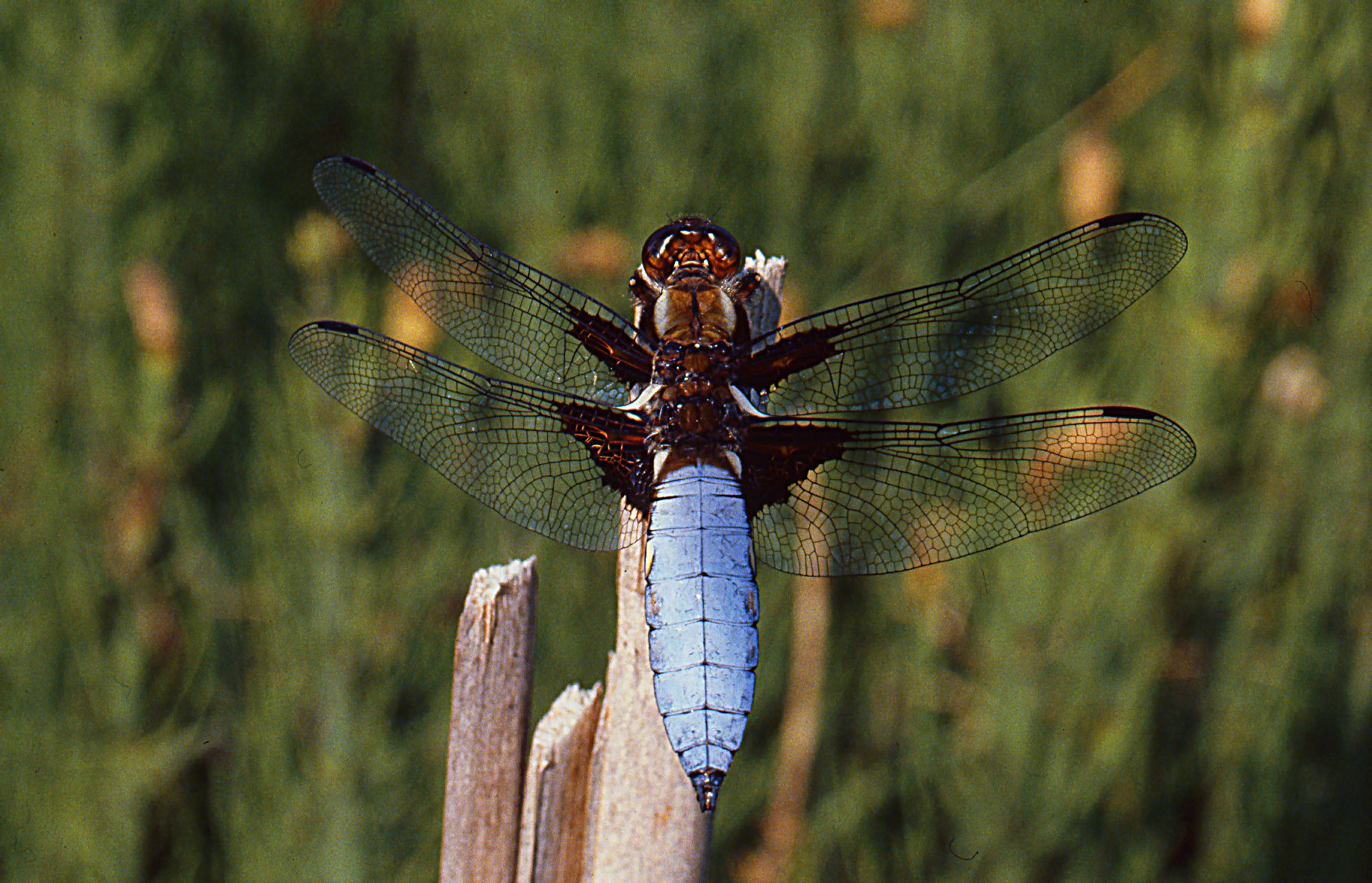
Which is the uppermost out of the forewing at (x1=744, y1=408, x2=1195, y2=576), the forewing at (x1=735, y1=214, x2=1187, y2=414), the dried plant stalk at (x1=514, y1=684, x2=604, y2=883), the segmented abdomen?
the forewing at (x1=735, y1=214, x2=1187, y2=414)

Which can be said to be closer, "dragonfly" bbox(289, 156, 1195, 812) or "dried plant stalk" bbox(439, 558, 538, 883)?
"dried plant stalk" bbox(439, 558, 538, 883)

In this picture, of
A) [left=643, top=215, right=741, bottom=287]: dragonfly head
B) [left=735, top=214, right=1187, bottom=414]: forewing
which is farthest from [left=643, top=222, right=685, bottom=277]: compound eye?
[left=735, top=214, right=1187, bottom=414]: forewing

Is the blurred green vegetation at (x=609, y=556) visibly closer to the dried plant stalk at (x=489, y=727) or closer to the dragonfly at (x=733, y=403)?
the dragonfly at (x=733, y=403)

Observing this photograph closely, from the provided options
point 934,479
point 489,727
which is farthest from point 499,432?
point 934,479

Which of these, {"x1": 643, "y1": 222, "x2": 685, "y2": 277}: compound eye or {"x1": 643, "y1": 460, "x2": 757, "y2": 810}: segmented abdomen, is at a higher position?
{"x1": 643, "y1": 222, "x2": 685, "y2": 277}: compound eye

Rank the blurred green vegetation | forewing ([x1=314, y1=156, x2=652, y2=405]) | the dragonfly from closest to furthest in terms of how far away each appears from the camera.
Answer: the dragonfly, forewing ([x1=314, y1=156, x2=652, y2=405]), the blurred green vegetation

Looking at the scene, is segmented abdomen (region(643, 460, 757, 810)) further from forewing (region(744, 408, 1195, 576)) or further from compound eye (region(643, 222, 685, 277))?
compound eye (region(643, 222, 685, 277))

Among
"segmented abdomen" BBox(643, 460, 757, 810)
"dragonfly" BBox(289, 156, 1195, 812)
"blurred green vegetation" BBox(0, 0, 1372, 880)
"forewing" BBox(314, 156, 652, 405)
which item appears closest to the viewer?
"segmented abdomen" BBox(643, 460, 757, 810)

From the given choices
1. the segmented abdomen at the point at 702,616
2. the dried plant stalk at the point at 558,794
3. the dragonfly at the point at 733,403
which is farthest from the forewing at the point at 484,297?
the dried plant stalk at the point at 558,794

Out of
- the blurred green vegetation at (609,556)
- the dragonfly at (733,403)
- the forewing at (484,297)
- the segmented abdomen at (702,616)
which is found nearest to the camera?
the segmented abdomen at (702,616)
